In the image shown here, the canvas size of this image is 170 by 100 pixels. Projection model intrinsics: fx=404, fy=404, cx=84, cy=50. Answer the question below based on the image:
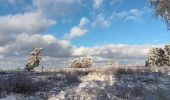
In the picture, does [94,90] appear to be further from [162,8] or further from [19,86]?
[162,8]

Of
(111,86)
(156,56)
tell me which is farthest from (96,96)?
(156,56)

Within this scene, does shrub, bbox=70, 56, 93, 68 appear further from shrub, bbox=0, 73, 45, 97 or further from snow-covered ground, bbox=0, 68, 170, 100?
shrub, bbox=0, 73, 45, 97

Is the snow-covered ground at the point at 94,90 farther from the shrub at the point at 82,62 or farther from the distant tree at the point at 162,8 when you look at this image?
the shrub at the point at 82,62

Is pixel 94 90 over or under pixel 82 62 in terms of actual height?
under

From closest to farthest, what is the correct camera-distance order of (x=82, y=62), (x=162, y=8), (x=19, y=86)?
(x=19, y=86), (x=162, y=8), (x=82, y=62)

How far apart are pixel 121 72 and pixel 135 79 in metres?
4.35

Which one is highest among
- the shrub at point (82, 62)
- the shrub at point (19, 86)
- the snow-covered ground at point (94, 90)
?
the shrub at point (82, 62)

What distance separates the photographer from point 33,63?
6825cm

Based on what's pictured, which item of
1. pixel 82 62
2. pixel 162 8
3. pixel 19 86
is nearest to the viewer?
pixel 19 86

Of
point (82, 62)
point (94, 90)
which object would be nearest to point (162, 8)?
point (94, 90)

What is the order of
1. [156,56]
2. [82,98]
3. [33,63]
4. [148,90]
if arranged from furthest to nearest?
[33,63] → [156,56] → [148,90] → [82,98]

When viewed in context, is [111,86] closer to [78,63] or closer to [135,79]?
[135,79]

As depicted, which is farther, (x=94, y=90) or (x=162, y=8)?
(x=162, y=8)

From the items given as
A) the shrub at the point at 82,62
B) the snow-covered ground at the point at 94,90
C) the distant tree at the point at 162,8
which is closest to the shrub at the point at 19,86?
the snow-covered ground at the point at 94,90
